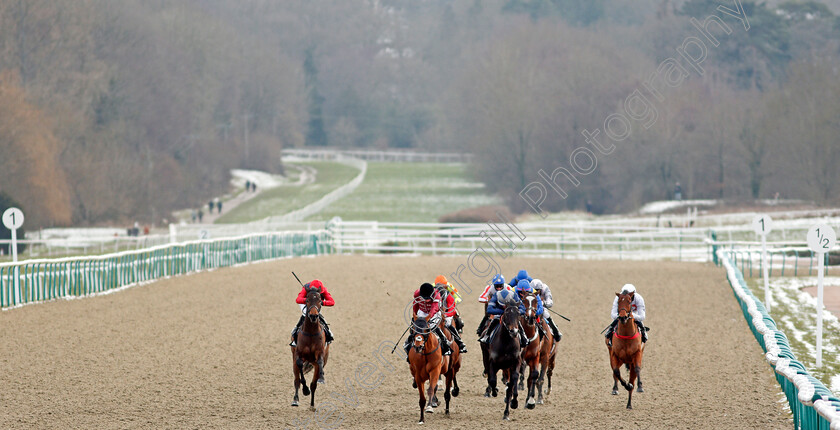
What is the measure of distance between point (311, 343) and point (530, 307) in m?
2.43

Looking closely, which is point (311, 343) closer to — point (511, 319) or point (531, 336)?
point (511, 319)

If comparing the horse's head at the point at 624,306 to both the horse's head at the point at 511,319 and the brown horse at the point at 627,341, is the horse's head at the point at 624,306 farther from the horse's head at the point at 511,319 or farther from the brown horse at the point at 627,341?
the horse's head at the point at 511,319

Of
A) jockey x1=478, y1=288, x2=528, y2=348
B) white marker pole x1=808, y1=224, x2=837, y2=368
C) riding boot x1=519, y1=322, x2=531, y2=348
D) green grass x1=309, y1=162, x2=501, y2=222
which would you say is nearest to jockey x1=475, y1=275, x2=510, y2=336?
jockey x1=478, y1=288, x2=528, y2=348

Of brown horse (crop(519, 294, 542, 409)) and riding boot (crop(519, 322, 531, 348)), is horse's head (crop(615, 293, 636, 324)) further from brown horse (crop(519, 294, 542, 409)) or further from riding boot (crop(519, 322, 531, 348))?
riding boot (crop(519, 322, 531, 348))

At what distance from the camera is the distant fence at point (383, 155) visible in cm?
9656

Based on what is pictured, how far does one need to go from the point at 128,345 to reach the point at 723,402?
29.4 feet

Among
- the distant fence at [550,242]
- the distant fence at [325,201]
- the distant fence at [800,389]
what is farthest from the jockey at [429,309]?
the distant fence at [325,201]

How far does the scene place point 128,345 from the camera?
49.6 ft

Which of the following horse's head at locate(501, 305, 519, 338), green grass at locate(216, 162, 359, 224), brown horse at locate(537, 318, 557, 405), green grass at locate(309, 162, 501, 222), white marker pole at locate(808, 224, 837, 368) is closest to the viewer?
horse's head at locate(501, 305, 519, 338)

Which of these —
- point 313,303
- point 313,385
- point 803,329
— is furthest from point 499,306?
point 803,329

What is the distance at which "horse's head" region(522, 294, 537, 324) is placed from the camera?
10.6m

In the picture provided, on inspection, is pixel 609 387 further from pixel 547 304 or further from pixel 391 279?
pixel 391 279

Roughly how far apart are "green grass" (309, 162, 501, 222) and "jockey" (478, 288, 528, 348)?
45555 millimetres

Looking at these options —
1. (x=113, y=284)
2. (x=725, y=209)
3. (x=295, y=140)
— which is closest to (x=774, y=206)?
(x=725, y=209)
